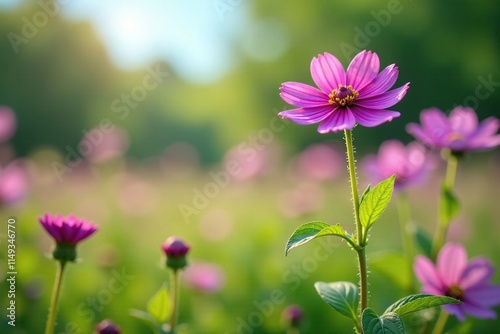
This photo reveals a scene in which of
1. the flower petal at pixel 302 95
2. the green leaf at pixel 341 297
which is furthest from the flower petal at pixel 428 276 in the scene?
the flower petal at pixel 302 95

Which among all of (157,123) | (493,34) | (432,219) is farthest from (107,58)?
(432,219)

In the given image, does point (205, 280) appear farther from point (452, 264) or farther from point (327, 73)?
point (327, 73)

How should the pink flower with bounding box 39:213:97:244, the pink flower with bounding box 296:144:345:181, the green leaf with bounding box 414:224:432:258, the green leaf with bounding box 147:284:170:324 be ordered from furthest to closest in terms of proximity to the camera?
the pink flower with bounding box 296:144:345:181, the green leaf with bounding box 414:224:432:258, the green leaf with bounding box 147:284:170:324, the pink flower with bounding box 39:213:97:244

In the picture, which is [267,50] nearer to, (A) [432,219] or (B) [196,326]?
(A) [432,219]

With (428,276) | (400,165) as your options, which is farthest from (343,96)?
(400,165)

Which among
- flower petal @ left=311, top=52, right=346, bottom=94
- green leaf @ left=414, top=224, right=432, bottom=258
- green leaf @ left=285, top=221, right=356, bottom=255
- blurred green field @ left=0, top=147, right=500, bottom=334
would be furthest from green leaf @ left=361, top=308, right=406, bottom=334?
green leaf @ left=414, top=224, right=432, bottom=258

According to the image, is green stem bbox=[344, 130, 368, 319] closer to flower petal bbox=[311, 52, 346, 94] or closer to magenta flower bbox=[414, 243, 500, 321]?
flower petal bbox=[311, 52, 346, 94]

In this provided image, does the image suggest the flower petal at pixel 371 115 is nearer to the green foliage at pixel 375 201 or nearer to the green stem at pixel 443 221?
the green foliage at pixel 375 201
